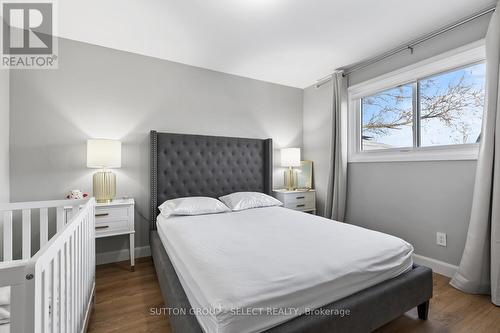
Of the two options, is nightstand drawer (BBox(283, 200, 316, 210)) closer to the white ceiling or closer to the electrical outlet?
the electrical outlet

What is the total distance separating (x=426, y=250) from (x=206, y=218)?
225cm

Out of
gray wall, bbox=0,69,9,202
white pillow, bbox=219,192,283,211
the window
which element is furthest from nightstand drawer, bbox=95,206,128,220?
the window

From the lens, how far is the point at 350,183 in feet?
10.3

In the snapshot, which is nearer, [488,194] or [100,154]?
[488,194]

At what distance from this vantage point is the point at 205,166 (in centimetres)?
303

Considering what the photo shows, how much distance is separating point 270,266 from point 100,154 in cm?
200

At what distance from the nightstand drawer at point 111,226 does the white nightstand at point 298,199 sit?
1.96 meters

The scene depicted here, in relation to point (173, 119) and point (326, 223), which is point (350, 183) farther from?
point (173, 119)

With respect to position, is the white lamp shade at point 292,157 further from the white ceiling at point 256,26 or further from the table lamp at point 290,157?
the white ceiling at point 256,26

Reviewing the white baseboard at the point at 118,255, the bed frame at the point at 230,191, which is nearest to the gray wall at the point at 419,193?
the bed frame at the point at 230,191

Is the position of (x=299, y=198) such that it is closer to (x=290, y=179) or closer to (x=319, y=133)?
(x=290, y=179)

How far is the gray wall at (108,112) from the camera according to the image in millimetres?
2301

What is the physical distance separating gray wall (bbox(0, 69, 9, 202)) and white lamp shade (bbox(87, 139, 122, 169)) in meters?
0.66

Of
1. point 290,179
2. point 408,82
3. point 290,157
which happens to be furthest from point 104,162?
point 408,82
